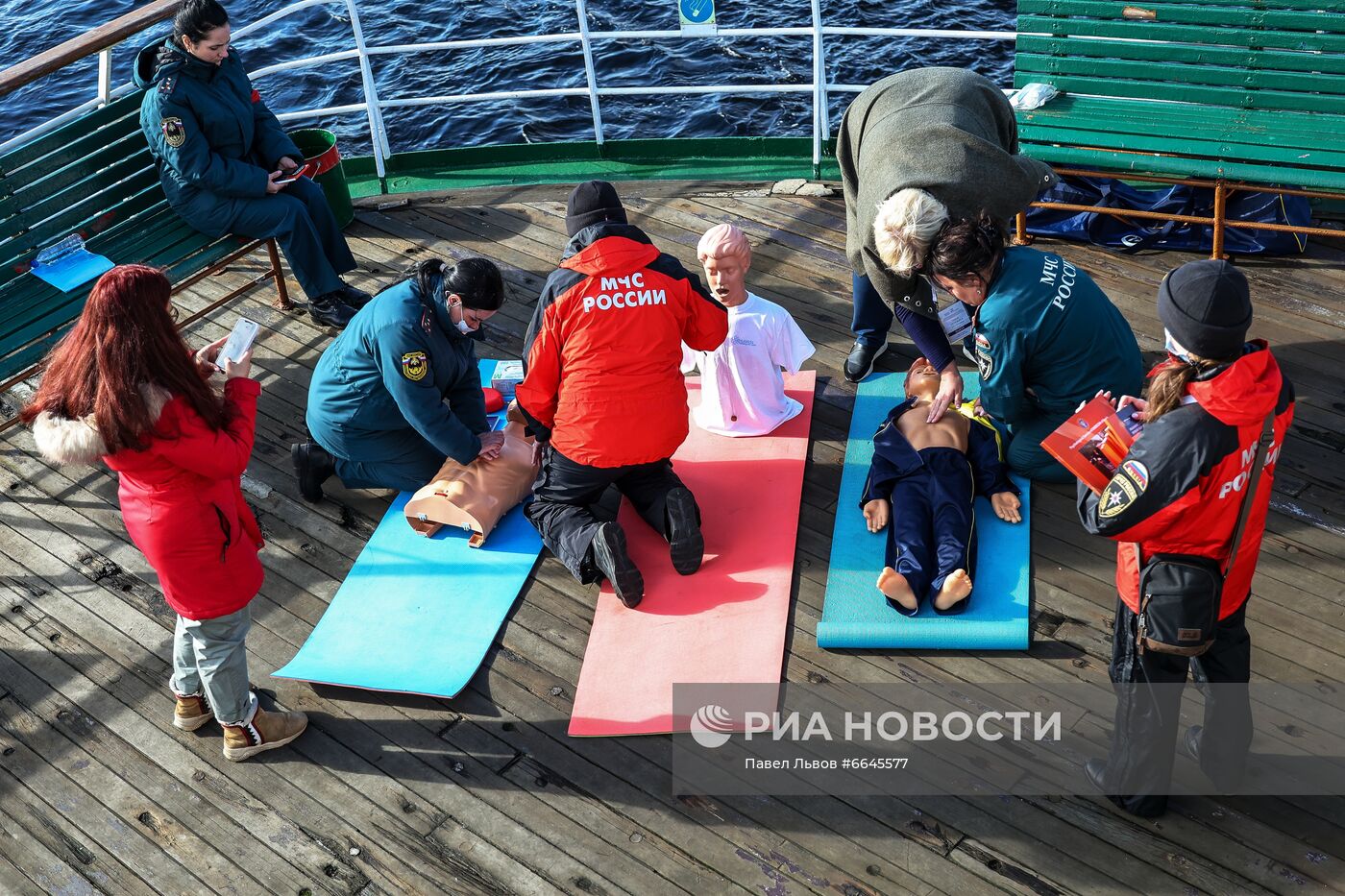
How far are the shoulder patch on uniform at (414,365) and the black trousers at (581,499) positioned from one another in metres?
0.59

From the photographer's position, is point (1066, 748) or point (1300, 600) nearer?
point (1066, 748)

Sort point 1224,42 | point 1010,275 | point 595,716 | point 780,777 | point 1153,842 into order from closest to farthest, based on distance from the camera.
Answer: point 1153,842
point 780,777
point 595,716
point 1010,275
point 1224,42

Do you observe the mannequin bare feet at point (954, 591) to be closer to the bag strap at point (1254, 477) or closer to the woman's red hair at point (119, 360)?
the bag strap at point (1254, 477)

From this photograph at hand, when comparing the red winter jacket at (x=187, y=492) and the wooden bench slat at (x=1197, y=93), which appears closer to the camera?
the red winter jacket at (x=187, y=492)

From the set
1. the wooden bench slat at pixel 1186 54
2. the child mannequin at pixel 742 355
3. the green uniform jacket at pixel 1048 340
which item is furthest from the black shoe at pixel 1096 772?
the wooden bench slat at pixel 1186 54

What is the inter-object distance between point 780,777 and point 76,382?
243 centimetres

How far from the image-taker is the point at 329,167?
259 inches

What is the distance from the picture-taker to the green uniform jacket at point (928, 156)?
456 cm

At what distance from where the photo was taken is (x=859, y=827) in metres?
3.67

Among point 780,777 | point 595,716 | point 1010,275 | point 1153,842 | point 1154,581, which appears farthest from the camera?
point 1010,275

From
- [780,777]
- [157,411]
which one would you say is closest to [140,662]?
[157,411]

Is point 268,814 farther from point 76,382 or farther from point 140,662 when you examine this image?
point 76,382

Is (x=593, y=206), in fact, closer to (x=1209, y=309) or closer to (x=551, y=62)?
(x=1209, y=309)

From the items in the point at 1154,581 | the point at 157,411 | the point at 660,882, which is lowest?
the point at 660,882
